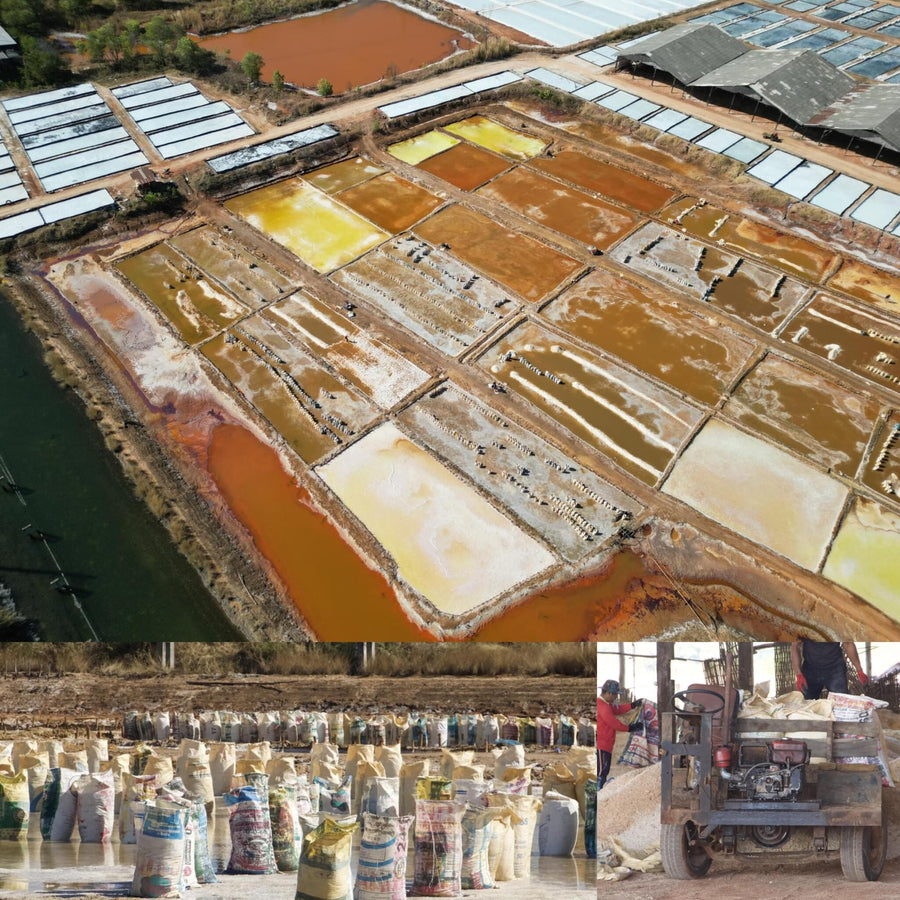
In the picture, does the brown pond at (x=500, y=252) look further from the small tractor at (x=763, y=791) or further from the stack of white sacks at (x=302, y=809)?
the small tractor at (x=763, y=791)

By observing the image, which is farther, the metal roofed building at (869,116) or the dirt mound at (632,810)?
the metal roofed building at (869,116)

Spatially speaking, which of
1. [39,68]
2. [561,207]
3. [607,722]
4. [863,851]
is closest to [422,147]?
[561,207]

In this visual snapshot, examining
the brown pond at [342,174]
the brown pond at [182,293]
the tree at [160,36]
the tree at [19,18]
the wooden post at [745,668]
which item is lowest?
the wooden post at [745,668]

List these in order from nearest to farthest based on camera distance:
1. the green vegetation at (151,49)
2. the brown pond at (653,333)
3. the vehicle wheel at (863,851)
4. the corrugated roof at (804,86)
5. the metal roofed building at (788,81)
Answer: the vehicle wheel at (863,851), the brown pond at (653,333), the corrugated roof at (804,86), the metal roofed building at (788,81), the green vegetation at (151,49)

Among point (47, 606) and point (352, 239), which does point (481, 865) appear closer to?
point (47, 606)

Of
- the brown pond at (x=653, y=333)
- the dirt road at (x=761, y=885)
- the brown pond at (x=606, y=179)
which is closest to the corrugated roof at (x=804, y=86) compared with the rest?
the brown pond at (x=606, y=179)

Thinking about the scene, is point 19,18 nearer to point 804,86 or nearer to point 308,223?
point 308,223
